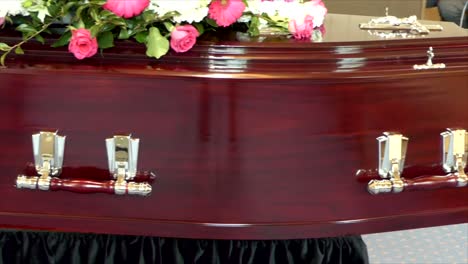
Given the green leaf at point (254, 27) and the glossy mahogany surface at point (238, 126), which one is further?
the green leaf at point (254, 27)

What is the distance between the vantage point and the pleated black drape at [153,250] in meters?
1.49

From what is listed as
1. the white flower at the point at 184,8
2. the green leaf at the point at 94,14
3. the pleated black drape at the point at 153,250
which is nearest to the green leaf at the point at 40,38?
the green leaf at the point at 94,14

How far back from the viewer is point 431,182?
123 centimetres

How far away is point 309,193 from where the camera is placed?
1.21 meters

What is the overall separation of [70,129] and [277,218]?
1.33 ft

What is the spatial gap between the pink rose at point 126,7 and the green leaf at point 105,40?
0.22 feet

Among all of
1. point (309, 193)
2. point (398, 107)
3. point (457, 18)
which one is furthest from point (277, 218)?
point (457, 18)

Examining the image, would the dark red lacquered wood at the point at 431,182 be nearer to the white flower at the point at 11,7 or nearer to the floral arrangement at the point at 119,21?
the floral arrangement at the point at 119,21

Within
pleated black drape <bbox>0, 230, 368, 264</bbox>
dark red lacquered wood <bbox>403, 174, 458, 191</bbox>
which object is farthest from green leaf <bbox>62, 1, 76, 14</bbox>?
dark red lacquered wood <bbox>403, 174, 458, 191</bbox>

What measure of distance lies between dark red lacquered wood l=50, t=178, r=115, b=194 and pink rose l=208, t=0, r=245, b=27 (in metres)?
0.35

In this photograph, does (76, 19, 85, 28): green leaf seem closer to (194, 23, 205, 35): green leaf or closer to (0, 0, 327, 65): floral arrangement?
(0, 0, 327, 65): floral arrangement

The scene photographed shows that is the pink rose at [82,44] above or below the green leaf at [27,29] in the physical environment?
below

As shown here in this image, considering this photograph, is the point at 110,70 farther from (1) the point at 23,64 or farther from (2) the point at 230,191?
(2) the point at 230,191

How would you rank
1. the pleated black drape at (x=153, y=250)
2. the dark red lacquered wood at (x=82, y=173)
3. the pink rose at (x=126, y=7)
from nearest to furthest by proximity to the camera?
the pink rose at (x=126, y=7)
the dark red lacquered wood at (x=82, y=173)
the pleated black drape at (x=153, y=250)
